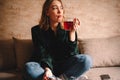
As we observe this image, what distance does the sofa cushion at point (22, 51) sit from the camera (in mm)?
2570

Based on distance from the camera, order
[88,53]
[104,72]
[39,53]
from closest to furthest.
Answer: [39,53] → [104,72] → [88,53]

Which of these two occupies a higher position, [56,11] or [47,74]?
[56,11]

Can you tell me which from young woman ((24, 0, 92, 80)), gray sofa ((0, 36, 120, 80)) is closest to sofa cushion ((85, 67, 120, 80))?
gray sofa ((0, 36, 120, 80))

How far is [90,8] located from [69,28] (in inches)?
35.2

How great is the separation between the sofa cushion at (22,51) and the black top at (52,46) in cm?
17

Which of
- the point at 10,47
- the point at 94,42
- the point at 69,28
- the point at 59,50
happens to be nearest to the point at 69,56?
the point at 59,50

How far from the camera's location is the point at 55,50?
2.42 meters

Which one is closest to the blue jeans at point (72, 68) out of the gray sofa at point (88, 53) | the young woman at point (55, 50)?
the young woman at point (55, 50)

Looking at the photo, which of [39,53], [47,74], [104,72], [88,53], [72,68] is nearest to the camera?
[47,74]

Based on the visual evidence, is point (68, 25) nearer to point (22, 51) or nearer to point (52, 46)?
point (52, 46)

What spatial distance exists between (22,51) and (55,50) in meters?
0.37

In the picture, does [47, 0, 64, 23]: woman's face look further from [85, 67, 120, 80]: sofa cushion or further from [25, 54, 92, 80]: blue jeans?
[85, 67, 120, 80]: sofa cushion

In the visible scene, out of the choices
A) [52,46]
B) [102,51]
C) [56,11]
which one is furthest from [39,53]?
[102,51]

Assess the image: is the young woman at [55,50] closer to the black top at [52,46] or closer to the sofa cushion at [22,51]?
Answer: the black top at [52,46]
